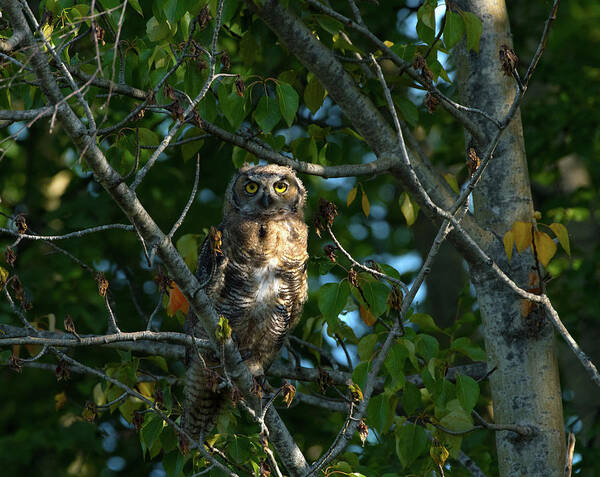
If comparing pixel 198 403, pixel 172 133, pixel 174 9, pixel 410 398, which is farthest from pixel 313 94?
pixel 198 403

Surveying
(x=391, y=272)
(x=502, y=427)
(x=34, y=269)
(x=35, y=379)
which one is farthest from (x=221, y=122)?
(x=35, y=379)

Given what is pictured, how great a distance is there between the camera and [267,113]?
345 centimetres

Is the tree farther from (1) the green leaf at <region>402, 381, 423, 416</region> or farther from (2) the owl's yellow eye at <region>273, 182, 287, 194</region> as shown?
(2) the owl's yellow eye at <region>273, 182, 287, 194</region>

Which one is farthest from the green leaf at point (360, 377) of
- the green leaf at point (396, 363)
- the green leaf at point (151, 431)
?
the green leaf at point (151, 431)

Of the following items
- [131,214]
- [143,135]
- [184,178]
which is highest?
A: [184,178]

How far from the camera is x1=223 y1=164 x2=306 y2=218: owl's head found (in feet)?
14.5

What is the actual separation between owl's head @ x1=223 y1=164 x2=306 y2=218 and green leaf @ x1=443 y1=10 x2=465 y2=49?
159 cm

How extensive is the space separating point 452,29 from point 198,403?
2.64 m

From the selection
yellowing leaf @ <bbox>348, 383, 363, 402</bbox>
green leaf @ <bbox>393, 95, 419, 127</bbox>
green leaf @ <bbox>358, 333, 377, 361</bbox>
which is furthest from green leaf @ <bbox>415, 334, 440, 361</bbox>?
green leaf @ <bbox>393, 95, 419, 127</bbox>

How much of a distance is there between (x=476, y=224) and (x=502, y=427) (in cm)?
95

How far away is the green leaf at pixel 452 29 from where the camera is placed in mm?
3137

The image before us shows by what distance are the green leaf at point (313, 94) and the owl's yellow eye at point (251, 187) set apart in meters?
0.82

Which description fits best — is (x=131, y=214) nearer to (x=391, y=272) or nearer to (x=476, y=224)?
(x=391, y=272)

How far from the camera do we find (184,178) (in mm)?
7023
